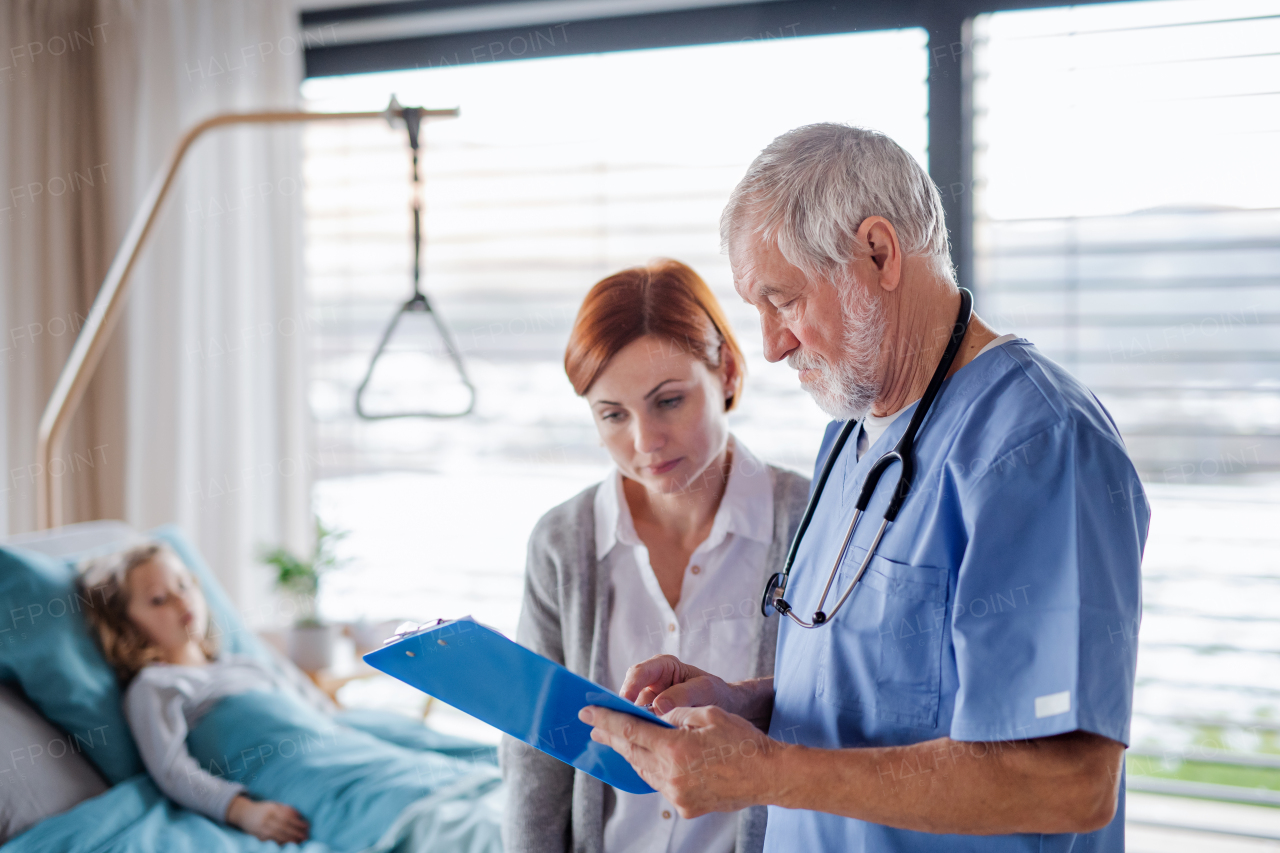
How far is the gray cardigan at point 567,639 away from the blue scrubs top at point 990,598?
0.35 m

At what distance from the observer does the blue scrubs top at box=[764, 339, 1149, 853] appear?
82cm

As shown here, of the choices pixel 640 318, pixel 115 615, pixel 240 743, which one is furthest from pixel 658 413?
pixel 115 615

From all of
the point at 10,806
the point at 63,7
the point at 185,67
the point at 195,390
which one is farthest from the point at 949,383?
the point at 63,7

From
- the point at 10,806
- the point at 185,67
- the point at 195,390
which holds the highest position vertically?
the point at 185,67

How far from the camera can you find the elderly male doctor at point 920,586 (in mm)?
815

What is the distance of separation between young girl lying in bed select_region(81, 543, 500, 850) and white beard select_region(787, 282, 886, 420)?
1.06 meters

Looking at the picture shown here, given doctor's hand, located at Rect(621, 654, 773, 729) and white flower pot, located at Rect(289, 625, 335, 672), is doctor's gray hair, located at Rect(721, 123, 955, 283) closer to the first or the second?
doctor's hand, located at Rect(621, 654, 773, 729)

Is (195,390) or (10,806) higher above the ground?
(195,390)

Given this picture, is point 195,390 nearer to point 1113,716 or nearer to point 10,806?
point 10,806

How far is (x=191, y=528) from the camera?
3.14 meters

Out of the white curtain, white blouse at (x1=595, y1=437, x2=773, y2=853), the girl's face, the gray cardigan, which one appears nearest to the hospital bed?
the girl's face

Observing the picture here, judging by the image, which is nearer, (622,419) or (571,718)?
(571,718)

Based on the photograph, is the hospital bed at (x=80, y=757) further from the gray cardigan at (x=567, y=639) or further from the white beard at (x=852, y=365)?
the white beard at (x=852, y=365)

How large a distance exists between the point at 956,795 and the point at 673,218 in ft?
7.40
